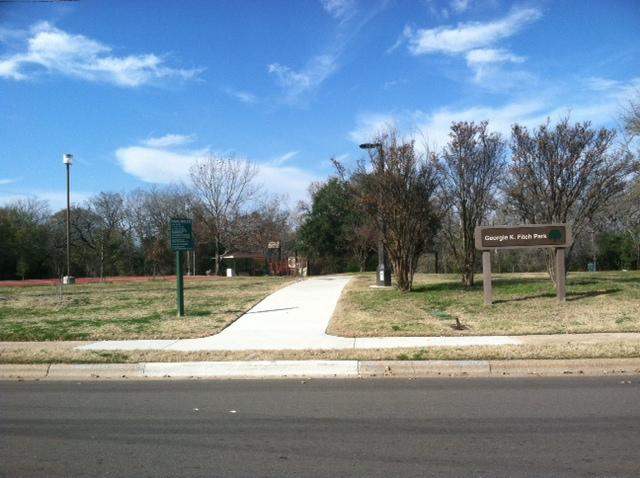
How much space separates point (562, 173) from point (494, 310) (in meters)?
5.92

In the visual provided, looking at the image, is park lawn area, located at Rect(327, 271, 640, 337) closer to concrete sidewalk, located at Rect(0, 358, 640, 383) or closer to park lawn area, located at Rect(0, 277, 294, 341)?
concrete sidewalk, located at Rect(0, 358, 640, 383)

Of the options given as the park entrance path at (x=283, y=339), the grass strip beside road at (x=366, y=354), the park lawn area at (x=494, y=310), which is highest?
the park lawn area at (x=494, y=310)

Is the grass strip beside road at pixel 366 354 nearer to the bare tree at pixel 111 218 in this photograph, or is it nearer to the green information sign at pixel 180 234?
the green information sign at pixel 180 234

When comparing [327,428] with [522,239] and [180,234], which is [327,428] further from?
[522,239]

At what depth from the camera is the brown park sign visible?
15859 mm

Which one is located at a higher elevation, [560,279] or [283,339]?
[560,279]

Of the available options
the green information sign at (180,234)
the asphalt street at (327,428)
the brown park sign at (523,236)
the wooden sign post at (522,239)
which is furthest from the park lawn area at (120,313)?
the brown park sign at (523,236)

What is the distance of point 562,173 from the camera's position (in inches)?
712

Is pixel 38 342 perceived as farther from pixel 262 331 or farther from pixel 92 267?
pixel 92 267

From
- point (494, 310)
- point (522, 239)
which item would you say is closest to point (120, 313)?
point (494, 310)

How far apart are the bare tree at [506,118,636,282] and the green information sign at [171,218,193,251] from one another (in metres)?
10.3

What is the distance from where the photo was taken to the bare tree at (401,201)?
18141 mm

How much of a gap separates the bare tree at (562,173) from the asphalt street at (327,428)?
1075 cm

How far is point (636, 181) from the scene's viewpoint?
77.0 feet
